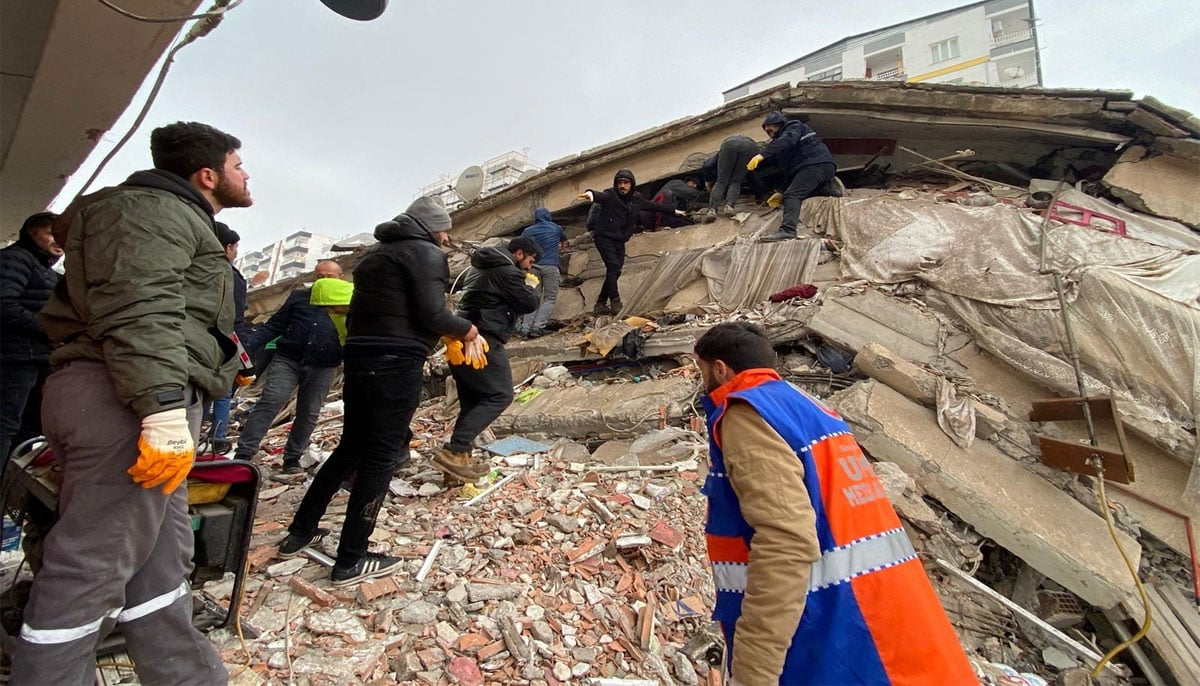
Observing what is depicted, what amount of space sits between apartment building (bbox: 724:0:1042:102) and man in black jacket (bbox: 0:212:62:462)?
25286 mm

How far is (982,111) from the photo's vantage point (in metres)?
6.25

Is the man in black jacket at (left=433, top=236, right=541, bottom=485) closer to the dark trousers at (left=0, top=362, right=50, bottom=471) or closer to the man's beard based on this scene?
the man's beard

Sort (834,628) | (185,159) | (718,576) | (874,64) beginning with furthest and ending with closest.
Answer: (874,64) → (185,159) → (718,576) → (834,628)

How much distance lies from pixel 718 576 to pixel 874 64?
35.2 meters

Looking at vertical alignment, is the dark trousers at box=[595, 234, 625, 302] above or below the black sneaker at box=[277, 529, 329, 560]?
above

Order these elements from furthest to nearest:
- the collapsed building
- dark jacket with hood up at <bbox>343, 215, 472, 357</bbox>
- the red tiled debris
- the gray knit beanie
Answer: the collapsed building
the gray knit beanie
dark jacket with hood up at <bbox>343, 215, 472, 357</bbox>
the red tiled debris

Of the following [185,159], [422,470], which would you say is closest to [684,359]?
[422,470]

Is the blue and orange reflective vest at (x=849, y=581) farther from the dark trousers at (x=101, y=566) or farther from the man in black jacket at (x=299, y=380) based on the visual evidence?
the man in black jacket at (x=299, y=380)

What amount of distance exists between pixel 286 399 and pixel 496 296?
6.14ft

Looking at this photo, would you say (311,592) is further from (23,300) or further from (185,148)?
(23,300)

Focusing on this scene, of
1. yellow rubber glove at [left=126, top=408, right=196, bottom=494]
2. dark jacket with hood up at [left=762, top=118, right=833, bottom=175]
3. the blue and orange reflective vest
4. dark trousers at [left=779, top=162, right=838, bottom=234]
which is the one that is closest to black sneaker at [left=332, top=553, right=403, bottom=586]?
yellow rubber glove at [left=126, top=408, right=196, bottom=494]

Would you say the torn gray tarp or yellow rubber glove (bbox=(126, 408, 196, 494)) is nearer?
yellow rubber glove (bbox=(126, 408, 196, 494))

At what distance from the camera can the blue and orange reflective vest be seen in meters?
1.28

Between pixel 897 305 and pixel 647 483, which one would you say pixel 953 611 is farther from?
pixel 897 305
